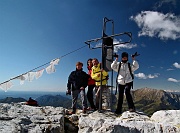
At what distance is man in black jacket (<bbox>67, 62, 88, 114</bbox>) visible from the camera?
32.4ft

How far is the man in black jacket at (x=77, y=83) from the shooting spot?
9867 mm

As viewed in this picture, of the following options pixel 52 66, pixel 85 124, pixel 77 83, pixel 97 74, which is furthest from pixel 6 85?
pixel 85 124

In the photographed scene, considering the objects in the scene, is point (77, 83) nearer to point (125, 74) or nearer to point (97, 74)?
point (97, 74)

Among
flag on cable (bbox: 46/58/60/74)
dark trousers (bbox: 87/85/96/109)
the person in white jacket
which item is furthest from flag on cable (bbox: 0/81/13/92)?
the person in white jacket

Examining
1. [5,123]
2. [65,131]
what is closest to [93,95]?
[65,131]

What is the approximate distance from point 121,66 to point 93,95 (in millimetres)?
2605

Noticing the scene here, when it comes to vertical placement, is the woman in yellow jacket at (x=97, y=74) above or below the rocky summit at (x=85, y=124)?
above

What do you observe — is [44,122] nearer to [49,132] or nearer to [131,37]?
[49,132]

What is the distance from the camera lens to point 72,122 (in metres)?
8.67

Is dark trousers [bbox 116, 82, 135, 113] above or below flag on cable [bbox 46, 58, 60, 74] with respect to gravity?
below

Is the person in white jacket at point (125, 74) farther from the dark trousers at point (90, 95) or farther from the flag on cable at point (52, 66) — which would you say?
the flag on cable at point (52, 66)

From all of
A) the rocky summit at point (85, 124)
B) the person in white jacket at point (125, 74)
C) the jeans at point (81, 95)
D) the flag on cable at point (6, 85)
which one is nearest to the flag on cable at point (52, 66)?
the flag on cable at point (6, 85)

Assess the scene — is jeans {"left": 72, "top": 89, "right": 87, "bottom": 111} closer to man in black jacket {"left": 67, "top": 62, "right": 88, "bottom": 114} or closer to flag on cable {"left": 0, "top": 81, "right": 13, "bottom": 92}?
man in black jacket {"left": 67, "top": 62, "right": 88, "bottom": 114}

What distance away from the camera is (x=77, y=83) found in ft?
32.5
